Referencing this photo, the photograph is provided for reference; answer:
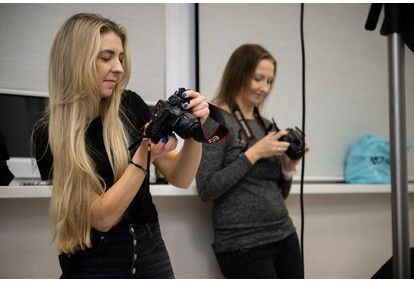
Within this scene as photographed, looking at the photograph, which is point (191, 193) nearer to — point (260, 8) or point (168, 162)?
point (168, 162)

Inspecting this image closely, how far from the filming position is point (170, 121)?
74 centimetres

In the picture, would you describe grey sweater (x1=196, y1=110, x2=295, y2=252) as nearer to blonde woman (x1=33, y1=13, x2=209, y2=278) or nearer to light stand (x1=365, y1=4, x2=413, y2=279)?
blonde woman (x1=33, y1=13, x2=209, y2=278)

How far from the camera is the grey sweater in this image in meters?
1.26

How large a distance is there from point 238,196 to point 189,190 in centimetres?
16

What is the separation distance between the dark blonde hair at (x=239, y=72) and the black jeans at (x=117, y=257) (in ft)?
2.28

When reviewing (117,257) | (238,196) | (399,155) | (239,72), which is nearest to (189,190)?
(238,196)

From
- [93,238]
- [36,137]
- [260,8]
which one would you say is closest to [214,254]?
[93,238]

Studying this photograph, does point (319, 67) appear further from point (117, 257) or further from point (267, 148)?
point (117, 257)

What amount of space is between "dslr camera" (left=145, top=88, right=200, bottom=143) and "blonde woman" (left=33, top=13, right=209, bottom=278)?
32 millimetres

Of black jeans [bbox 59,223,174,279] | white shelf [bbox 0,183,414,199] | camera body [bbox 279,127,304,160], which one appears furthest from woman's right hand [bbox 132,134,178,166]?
camera body [bbox 279,127,304,160]

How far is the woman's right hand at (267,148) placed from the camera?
4.25 ft

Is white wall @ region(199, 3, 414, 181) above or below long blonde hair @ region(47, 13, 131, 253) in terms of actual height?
above

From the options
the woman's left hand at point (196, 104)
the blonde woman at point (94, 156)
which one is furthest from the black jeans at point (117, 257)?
the woman's left hand at point (196, 104)

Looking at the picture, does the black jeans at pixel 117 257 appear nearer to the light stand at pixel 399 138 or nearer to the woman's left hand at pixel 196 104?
the woman's left hand at pixel 196 104
